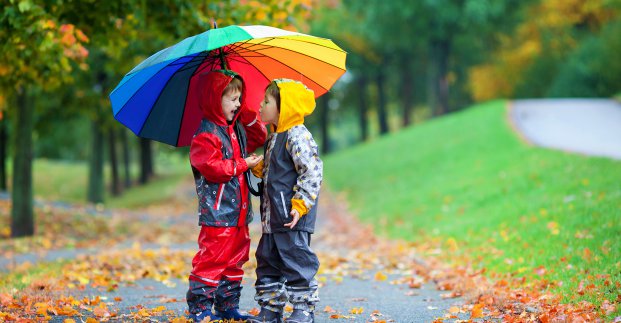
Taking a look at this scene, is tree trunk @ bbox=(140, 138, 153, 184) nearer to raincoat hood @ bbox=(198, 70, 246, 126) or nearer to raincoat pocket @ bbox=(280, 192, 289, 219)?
raincoat hood @ bbox=(198, 70, 246, 126)

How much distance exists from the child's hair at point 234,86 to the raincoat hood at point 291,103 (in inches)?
12.8

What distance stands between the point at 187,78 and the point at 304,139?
113cm

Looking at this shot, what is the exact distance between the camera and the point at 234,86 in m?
4.96

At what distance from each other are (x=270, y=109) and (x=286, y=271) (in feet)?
→ 3.84

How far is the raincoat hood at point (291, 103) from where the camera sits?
4.77 m

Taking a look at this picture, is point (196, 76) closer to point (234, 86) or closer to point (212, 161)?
point (234, 86)

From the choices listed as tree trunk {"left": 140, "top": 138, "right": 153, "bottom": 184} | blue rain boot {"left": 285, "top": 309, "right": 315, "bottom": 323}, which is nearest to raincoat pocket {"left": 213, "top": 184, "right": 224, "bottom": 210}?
blue rain boot {"left": 285, "top": 309, "right": 315, "bottom": 323}

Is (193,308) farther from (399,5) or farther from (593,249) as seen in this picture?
(399,5)

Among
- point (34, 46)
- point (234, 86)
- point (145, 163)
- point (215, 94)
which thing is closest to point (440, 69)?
point (145, 163)

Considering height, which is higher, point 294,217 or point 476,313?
point 294,217

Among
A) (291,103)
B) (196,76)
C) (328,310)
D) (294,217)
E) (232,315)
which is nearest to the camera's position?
(294,217)

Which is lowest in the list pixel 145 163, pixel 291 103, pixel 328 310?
pixel 328 310

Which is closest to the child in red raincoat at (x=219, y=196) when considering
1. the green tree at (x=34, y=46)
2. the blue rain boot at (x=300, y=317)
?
the blue rain boot at (x=300, y=317)

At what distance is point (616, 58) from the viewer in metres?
28.0
